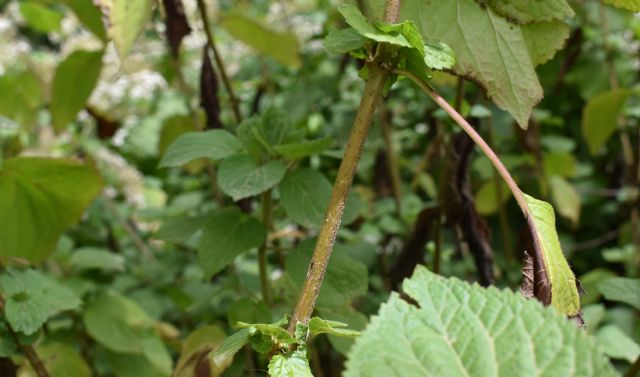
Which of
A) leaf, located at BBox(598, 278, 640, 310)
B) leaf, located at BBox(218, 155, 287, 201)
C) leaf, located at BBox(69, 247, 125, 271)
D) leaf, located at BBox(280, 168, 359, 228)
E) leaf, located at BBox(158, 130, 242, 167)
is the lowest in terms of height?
leaf, located at BBox(69, 247, 125, 271)

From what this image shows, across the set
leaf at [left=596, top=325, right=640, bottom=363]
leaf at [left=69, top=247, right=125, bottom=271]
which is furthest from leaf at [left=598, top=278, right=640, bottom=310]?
leaf at [left=69, top=247, right=125, bottom=271]


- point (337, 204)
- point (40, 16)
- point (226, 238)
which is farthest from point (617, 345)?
point (40, 16)

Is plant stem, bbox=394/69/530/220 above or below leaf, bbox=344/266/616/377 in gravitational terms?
above

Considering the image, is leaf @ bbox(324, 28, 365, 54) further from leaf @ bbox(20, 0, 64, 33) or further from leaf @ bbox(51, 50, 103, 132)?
leaf @ bbox(20, 0, 64, 33)

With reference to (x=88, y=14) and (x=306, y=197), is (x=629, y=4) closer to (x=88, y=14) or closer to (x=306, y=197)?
(x=306, y=197)

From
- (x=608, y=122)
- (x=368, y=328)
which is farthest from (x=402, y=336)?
(x=608, y=122)

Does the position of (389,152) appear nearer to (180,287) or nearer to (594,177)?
(180,287)
